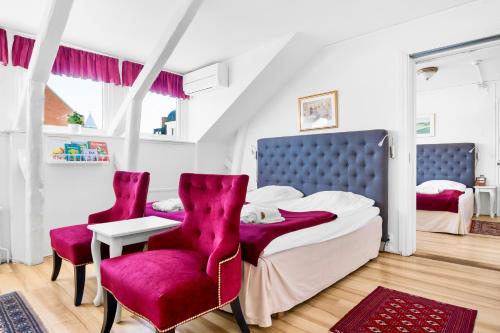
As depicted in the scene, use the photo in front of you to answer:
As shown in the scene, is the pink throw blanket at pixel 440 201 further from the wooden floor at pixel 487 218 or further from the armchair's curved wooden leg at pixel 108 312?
the armchair's curved wooden leg at pixel 108 312

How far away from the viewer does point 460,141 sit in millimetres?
5852

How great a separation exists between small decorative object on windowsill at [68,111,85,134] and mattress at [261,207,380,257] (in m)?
3.11

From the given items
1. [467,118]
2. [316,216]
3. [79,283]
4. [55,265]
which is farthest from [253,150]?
[467,118]

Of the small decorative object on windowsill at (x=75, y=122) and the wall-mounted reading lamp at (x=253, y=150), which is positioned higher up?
the small decorative object on windowsill at (x=75, y=122)

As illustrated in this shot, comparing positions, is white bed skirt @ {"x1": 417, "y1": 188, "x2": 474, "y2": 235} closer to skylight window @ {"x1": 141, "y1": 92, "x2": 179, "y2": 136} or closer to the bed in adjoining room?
the bed in adjoining room

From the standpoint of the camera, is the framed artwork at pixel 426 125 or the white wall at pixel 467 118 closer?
the white wall at pixel 467 118

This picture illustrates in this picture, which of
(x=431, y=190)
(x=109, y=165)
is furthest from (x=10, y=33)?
(x=431, y=190)

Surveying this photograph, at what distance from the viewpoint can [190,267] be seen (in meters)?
1.75

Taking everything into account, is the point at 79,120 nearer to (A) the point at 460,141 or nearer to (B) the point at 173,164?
(B) the point at 173,164

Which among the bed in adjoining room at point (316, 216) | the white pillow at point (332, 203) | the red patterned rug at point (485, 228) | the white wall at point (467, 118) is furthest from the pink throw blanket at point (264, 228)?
the white wall at point (467, 118)

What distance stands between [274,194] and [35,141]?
2716 mm

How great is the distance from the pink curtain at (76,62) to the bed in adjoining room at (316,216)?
2304 millimetres

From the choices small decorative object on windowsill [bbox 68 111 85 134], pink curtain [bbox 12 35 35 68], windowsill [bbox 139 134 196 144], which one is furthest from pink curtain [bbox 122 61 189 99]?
pink curtain [bbox 12 35 35 68]

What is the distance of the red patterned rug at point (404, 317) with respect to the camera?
6.39 ft
